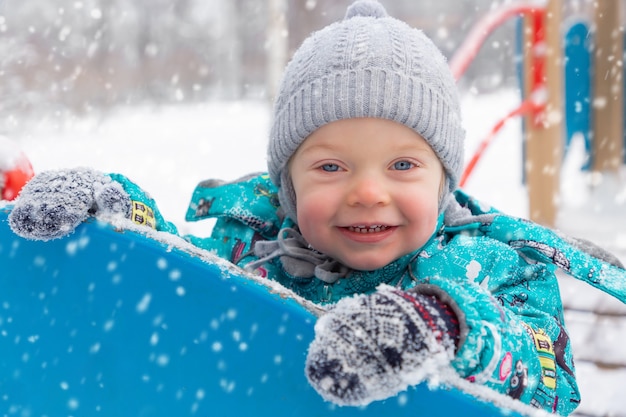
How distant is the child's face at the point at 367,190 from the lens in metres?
1.24

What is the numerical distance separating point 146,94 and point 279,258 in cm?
1268

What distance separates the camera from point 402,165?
1.28 metres

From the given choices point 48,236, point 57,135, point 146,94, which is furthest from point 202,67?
point 48,236

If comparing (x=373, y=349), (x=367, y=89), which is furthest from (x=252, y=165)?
(x=373, y=349)

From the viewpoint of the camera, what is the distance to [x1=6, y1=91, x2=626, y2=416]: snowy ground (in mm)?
2168

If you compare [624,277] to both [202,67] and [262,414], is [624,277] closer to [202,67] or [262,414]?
[262,414]

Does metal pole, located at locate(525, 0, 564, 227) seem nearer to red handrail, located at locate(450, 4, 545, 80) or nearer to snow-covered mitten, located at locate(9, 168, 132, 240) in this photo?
red handrail, located at locate(450, 4, 545, 80)

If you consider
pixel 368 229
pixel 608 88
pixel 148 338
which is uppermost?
pixel 608 88

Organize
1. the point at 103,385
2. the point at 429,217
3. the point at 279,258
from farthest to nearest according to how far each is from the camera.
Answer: the point at 279,258 → the point at 429,217 → the point at 103,385

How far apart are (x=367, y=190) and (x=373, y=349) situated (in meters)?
0.51

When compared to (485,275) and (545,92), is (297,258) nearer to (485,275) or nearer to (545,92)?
(485,275)

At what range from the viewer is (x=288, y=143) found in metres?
1.38

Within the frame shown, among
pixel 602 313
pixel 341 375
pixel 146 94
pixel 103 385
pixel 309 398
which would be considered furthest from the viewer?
pixel 146 94

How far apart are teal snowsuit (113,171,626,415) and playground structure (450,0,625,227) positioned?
3.32 ft
